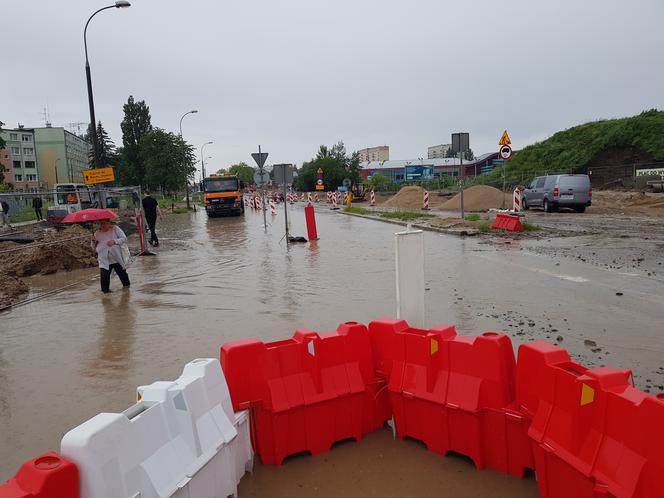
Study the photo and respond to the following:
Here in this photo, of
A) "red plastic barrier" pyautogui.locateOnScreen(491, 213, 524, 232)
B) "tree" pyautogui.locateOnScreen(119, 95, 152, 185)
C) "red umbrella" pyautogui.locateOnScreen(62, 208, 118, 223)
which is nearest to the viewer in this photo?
"red umbrella" pyautogui.locateOnScreen(62, 208, 118, 223)

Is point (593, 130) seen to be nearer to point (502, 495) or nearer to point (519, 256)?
point (519, 256)

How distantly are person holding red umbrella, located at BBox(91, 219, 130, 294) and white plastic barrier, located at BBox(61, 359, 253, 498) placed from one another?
7.19m

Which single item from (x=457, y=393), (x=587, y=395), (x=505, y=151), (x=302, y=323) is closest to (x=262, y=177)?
(x=505, y=151)

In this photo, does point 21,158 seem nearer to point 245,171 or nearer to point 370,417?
point 245,171

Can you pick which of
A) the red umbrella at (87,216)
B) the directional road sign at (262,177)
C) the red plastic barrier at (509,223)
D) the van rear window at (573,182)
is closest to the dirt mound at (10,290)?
the red umbrella at (87,216)

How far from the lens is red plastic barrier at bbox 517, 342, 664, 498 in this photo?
2.30 metres

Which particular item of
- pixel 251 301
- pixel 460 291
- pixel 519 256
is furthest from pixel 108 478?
pixel 519 256

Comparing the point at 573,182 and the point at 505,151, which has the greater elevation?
the point at 505,151

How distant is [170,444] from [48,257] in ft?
39.8

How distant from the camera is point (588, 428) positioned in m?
2.62

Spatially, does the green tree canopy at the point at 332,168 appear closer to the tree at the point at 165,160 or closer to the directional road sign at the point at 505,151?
the tree at the point at 165,160

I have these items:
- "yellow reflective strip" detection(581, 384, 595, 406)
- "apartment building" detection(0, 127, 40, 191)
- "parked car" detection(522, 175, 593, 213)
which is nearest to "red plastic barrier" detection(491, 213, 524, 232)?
"parked car" detection(522, 175, 593, 213)

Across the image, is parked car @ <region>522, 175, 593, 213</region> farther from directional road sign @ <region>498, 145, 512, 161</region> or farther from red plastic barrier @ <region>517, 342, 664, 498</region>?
red plastic barrier @ <region>517, 342, 664, 498</region>

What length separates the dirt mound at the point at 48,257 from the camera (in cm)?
1238
